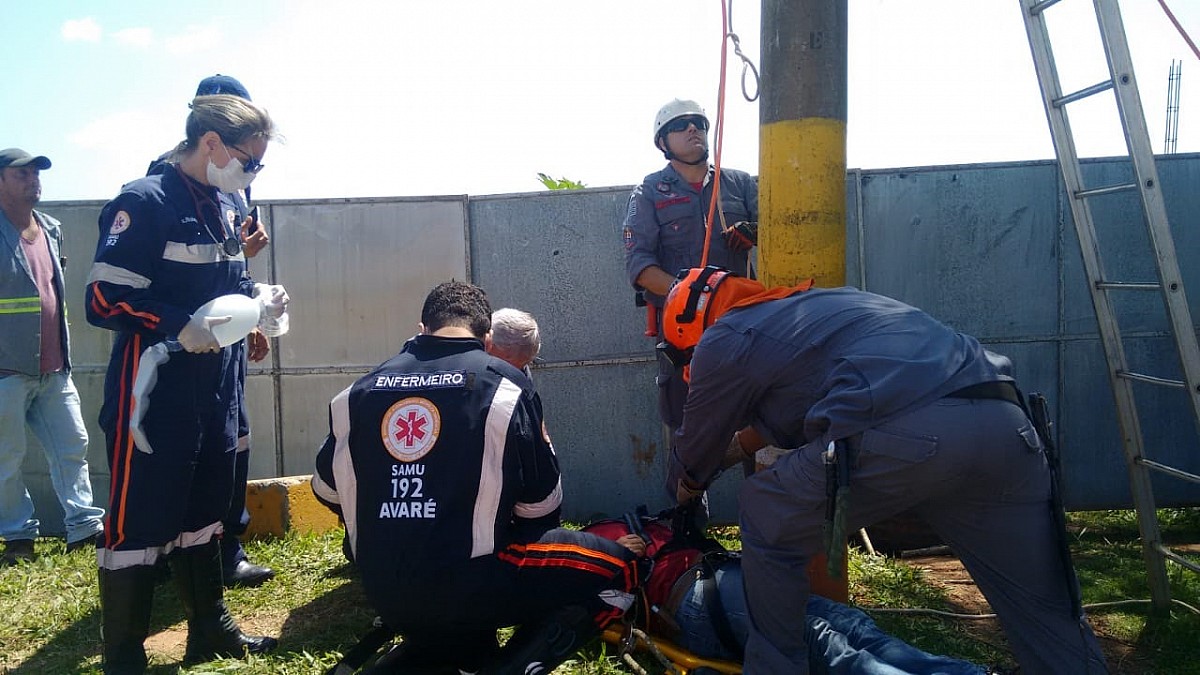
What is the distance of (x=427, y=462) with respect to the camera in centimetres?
266

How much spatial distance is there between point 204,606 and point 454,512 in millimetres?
1519

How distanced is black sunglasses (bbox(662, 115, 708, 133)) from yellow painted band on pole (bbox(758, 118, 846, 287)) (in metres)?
1.37

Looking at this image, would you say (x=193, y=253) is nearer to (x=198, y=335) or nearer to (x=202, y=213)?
(x=202, y=213)

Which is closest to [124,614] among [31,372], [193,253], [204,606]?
[204,606]

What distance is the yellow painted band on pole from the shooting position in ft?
10.3

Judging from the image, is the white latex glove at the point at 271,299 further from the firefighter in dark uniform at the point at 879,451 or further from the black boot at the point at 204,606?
the firefighter in dark uniform at the point at 879,451

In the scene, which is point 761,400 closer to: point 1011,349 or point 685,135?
point 685,135

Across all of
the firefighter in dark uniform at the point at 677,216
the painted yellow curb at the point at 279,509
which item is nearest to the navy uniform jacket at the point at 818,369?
the firefighter in dark uniform at the point at 677,216

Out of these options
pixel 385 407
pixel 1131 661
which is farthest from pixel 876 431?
pixel 1131 661

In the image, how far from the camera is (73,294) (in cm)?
589

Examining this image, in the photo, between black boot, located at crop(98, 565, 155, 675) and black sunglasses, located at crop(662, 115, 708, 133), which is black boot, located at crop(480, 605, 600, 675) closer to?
black boot, located at crop(98, 565, 155, 675)

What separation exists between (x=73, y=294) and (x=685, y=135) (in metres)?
4.41

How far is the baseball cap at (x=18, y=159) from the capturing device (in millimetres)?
4953

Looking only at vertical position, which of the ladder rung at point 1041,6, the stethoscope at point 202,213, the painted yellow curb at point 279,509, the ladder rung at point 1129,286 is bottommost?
the painted yellow curb at point 279,509
